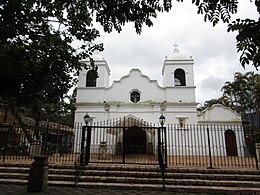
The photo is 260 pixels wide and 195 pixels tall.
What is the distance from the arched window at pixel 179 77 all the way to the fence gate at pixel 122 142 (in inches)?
208

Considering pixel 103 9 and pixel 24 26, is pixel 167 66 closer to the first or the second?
pixel 24 26

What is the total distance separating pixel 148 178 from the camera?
7742 mm

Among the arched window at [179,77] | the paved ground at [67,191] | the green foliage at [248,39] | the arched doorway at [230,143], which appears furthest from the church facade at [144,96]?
the green foliage at [248,39]

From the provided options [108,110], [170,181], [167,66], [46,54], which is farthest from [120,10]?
[167,66]

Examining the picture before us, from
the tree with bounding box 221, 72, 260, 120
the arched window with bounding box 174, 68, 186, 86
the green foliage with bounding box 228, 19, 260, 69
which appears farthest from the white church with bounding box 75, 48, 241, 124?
the green foliage with bounding box 228, 19, 260, 69

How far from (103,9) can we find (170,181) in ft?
22.1

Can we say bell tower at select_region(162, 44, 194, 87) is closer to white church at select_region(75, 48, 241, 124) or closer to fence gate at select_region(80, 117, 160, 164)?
white church at select_region(75, 48, 241, 124)

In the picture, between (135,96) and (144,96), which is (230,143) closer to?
(144,96)

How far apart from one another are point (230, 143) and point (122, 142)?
961cm

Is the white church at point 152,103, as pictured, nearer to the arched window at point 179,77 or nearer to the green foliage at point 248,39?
the arched window at point 179,77

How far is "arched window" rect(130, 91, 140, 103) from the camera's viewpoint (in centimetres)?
1867

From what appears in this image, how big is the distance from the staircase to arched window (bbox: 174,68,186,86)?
38.8ft

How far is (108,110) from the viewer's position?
59.0 ft

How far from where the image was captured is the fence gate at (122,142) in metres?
12.5
